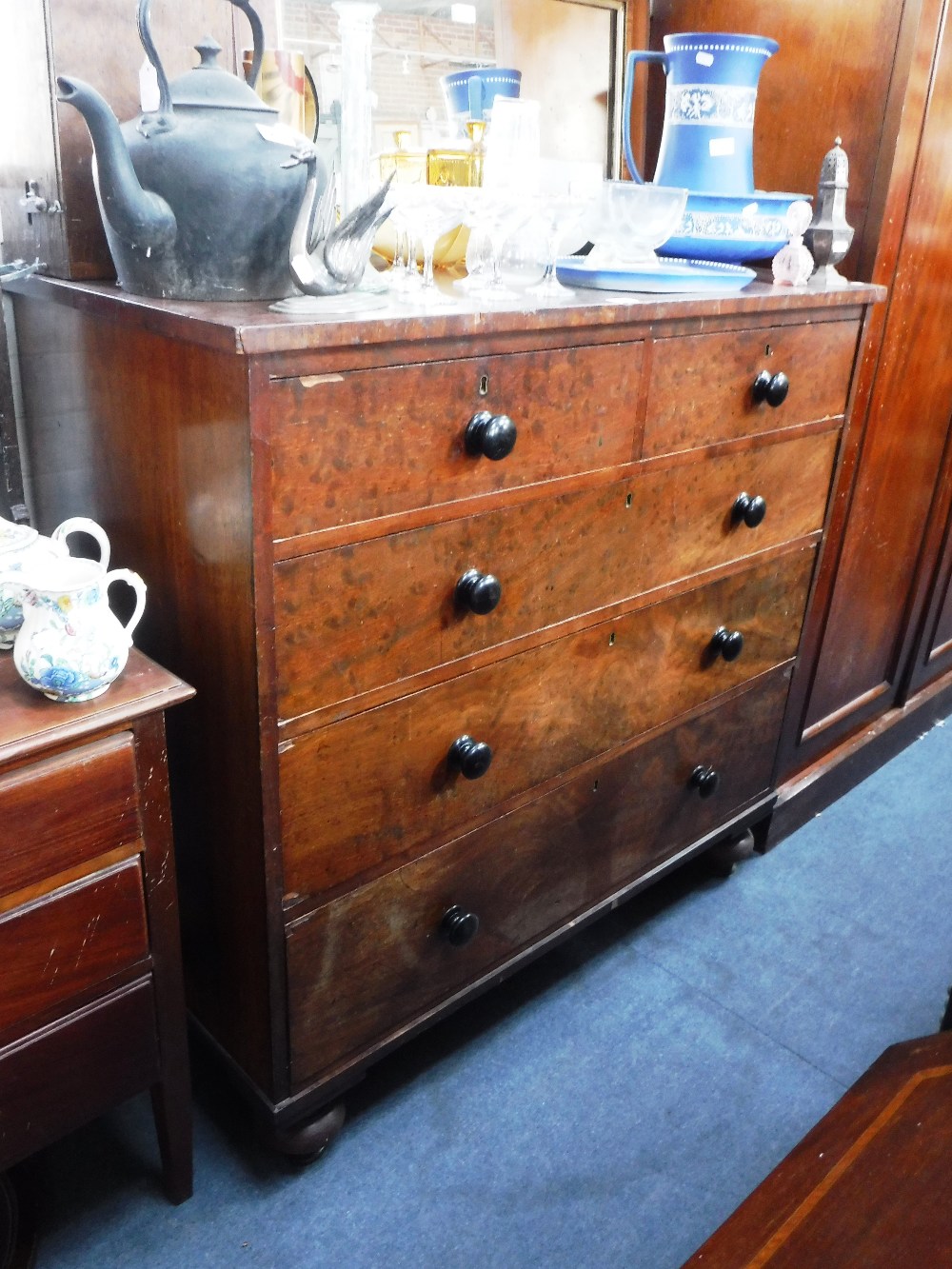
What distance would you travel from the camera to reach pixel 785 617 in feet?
5.79

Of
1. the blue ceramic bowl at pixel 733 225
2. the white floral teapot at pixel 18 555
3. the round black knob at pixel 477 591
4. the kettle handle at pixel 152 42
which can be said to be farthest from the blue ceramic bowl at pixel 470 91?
the white floral teapot at pixel 18 555

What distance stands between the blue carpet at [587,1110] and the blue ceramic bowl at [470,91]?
4.41ft

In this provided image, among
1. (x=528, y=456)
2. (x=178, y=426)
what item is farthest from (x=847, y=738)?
(x=178, y=426)

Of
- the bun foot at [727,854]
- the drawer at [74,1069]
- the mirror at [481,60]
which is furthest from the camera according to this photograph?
the bun foot at [727,854]

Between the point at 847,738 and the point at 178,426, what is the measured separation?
5.47ft

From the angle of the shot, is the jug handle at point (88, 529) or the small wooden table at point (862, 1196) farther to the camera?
the jug handle at point (88, 529)

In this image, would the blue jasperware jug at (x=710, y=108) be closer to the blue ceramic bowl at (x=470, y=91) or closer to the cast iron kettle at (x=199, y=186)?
the blue ceramic bowl at (x=470, y=91)

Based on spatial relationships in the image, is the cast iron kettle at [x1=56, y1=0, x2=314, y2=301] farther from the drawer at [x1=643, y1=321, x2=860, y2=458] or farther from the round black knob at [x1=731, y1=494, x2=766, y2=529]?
the round black knob at [x1=731, y1=494, x2=766, y2=529]

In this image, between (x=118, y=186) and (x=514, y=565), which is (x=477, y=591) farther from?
(x=118, y=186)

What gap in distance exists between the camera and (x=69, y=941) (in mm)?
1019

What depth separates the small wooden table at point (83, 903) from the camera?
3.10 feet

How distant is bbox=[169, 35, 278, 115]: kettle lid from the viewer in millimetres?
1025

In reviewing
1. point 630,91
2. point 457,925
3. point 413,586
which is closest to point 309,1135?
point 457,925

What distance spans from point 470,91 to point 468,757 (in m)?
0.99
